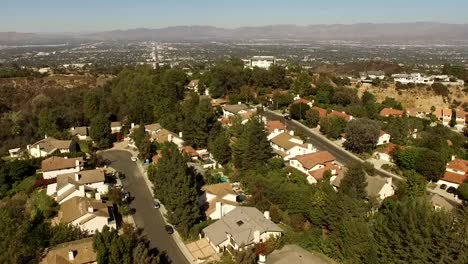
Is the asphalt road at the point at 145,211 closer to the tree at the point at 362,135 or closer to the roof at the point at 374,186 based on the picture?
the roof at the point at 374,186

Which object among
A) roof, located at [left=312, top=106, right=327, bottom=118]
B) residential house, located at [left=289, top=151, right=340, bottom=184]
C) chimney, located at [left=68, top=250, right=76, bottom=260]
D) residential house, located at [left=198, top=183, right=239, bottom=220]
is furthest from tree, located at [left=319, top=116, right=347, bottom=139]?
chimney, located at [left=68, top=250, right=76, bottom=260]

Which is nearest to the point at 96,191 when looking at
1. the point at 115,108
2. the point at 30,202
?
the point at 30,202

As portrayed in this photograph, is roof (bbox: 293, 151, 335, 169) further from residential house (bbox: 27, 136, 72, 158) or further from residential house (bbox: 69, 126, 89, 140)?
residential house (bbox: 69, 126, 89, 140)

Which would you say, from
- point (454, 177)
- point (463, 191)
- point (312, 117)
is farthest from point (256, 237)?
point (312, 117)

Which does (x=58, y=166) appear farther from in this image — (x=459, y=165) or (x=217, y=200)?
(x=459, y=165)

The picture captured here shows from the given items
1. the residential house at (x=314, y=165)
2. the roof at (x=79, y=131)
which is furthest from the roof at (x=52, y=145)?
the residential house at (x=314, y=165)

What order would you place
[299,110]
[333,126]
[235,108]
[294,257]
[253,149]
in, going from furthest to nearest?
[235,108] → [299,110] → [333,126] → [253,149] → [294,257]
